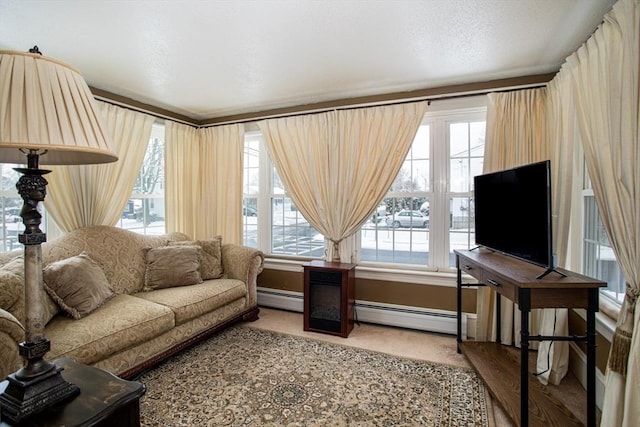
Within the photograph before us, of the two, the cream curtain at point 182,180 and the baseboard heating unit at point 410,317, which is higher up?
the cream curtain at point 182,180

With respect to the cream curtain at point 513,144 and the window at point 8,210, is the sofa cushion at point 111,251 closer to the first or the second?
the window at point 8,210

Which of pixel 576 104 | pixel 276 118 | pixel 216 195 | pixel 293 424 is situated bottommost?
pixel 293 424

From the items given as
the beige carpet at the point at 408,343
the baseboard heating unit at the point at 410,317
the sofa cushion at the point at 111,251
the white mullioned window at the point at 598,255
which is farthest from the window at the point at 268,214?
the white mullioned window at the point at 598,255

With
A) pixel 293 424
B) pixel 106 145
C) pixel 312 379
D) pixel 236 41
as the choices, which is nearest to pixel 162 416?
pixel 293 424

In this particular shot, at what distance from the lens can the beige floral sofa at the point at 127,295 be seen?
197cm

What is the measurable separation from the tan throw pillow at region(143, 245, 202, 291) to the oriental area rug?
25.4 inches

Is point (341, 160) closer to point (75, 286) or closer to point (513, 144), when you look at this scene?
point (513, 144)

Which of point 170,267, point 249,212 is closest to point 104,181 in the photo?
point 170,267

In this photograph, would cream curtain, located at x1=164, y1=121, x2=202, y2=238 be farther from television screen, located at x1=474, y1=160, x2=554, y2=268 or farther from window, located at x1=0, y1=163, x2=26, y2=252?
television screen, located at x1=474, y1=160, x2=554, y2=268

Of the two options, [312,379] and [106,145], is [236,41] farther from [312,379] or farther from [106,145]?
[312,379]

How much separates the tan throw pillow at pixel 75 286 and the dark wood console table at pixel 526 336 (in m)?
2.77

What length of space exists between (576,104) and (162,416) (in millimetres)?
3313

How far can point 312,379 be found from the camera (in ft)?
7.87

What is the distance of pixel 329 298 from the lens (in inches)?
130
